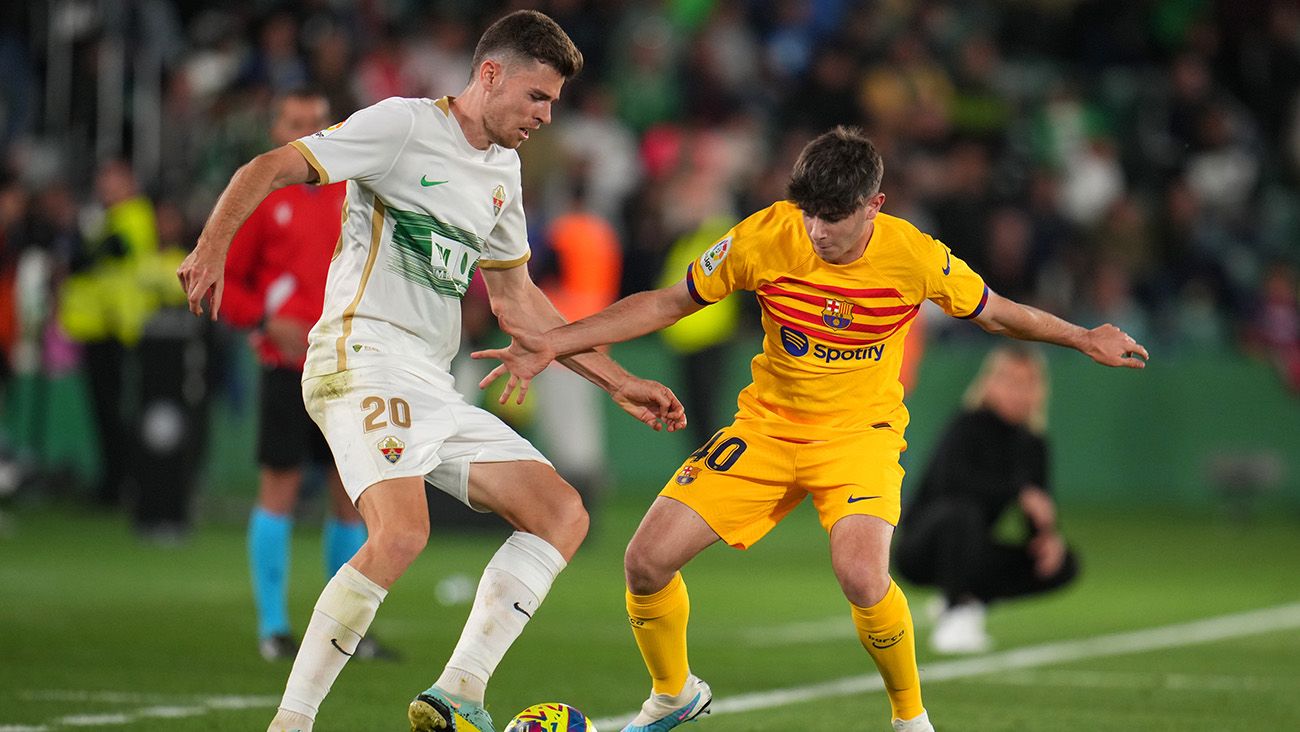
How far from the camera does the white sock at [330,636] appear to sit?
5.75m

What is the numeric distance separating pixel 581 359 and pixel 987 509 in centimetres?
425

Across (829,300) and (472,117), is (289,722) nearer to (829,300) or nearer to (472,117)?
(472,117)

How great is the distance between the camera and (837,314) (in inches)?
257

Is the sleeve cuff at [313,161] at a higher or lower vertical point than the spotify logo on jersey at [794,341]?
higher

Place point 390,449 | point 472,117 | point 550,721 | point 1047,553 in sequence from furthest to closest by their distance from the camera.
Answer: point 1047,553
point 472,117
point 550,721
point 390,449

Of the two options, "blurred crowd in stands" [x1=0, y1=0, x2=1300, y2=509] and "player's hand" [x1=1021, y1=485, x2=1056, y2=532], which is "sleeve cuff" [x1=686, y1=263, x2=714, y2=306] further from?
"blurred crowd in stands" [x1=0, y1=0, x2=1300, y2=509]

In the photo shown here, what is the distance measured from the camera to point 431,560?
13227mm

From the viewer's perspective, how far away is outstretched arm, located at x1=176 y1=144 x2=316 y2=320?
5.48 meters

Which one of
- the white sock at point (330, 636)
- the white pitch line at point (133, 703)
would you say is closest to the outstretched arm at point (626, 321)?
the white sock at point (330, 636)

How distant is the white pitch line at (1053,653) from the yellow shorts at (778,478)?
98cm

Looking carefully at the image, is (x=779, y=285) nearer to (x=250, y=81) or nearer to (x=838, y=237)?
(x=838, y=237)

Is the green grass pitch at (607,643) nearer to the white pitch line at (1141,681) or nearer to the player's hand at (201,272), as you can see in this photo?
the white pitch line at (1141,681)

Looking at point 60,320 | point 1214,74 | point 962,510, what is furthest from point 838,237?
point 1214,74

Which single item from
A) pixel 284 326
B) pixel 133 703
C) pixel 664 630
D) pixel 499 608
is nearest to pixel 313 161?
pixel 499 608
